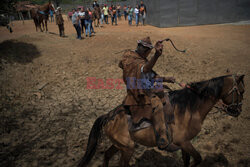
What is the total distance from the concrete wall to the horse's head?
746 inches

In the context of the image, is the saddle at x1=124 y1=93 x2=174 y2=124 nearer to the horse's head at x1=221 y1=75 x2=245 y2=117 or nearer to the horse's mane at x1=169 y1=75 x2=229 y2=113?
the horse's mane at x1=169 y1=75 x2=229 y2=113

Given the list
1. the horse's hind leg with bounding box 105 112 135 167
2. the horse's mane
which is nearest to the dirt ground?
the horse's mane

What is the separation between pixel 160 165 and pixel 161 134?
5.55ft

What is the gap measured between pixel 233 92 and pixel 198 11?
66.1 feet

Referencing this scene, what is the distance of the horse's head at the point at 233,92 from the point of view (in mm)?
3335

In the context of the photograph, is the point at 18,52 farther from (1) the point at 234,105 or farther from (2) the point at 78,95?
(1) the point at 234,105

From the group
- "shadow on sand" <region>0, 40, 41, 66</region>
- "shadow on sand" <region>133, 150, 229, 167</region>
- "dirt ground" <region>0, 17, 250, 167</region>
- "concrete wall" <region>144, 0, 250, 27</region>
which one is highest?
"concrete wall" <region>144, 0, 250, 27</region>

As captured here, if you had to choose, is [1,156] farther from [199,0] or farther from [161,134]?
[199,0]

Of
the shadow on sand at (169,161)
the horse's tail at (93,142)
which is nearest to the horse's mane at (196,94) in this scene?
the horse's tail at (93,142)

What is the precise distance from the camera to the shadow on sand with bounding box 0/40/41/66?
1056 centimetres

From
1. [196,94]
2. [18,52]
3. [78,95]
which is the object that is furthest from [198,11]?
[196,94]

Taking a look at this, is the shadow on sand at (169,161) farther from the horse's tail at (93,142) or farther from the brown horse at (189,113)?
the horse's tail at (93,142)

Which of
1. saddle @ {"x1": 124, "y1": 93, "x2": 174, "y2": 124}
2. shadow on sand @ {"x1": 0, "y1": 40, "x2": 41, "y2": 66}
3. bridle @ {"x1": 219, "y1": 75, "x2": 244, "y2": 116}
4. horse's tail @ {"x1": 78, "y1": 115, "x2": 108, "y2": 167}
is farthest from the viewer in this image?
shadow on sand @ {"x1": 0, "y1": 40, "x2": 41, "y2": 66}

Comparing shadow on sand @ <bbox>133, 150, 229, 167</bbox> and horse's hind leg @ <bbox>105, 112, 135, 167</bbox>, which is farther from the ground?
horse's hind leg @ <bbox>105, 112, 135, 167</bbox>
